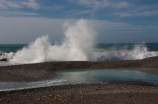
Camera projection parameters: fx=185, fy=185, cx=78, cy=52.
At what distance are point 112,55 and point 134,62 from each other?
7252 mm

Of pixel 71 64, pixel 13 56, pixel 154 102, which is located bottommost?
pixel 154 102

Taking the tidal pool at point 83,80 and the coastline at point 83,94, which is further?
the tidal pool at point 83,80

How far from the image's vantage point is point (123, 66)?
2025 cm

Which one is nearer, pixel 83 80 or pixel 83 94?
pixel 83 94

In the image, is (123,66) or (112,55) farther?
(112,55)

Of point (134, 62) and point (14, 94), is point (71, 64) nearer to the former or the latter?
point (134, 62)

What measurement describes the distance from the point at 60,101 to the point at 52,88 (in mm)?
2898

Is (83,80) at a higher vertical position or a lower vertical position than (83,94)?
higher

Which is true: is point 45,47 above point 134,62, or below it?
above

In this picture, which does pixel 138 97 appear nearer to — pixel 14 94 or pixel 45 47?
pixel 14 94

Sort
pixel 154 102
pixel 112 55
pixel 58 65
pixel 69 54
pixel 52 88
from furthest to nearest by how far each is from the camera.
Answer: pixel 112 55 < pixel 69 54 < pixel 58 65 < pixel 52 88 < pixel 154 102

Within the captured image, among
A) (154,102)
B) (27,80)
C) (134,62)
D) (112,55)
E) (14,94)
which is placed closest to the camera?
(154,102)

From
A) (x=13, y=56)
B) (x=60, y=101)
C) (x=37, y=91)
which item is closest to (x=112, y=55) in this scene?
(x=13, y=56)

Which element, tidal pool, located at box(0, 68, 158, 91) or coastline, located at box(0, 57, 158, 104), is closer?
coastline, located at box(0, 57, 158, 104)
